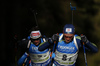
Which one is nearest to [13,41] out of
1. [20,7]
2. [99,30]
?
[20,7]

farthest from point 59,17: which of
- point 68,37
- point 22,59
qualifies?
point 68,37

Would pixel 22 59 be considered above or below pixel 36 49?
below

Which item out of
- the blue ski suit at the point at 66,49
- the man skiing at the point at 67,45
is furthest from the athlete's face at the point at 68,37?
the blue ski suit at the point at 66,49

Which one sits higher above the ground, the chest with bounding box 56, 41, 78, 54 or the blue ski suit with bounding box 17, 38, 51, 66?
the chest with bounding box 56, 41, 78, 54

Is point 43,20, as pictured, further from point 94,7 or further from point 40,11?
point 94,7

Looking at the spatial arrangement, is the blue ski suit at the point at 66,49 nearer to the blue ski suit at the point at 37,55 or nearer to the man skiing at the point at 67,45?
the man skiing at the point at 67,45

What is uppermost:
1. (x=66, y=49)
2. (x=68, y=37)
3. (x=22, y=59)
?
(x=68, y=37)

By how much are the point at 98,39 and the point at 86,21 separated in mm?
1053

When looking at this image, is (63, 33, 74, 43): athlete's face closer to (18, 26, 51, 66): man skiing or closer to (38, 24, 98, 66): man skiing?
(38, 24, 98, 66): man skiing

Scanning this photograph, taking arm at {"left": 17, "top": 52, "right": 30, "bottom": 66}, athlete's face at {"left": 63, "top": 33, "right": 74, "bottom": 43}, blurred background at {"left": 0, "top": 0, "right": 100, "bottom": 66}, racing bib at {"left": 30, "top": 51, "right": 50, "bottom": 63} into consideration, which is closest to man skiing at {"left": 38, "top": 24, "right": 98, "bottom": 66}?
athlete's face at {"left": 63, "top": 33, "right": 74, "bottom": 43}

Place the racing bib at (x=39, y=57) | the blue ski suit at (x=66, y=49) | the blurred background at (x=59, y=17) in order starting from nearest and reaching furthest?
the blue ski suit at (x=66, y=49)
the racing bib at (x=39, y=57)
the blurred background at (x=59, y=17)

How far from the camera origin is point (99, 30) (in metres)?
6.73

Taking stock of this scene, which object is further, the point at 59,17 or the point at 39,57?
the point at 59,17

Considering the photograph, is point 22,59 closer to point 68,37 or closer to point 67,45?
point 67,45
